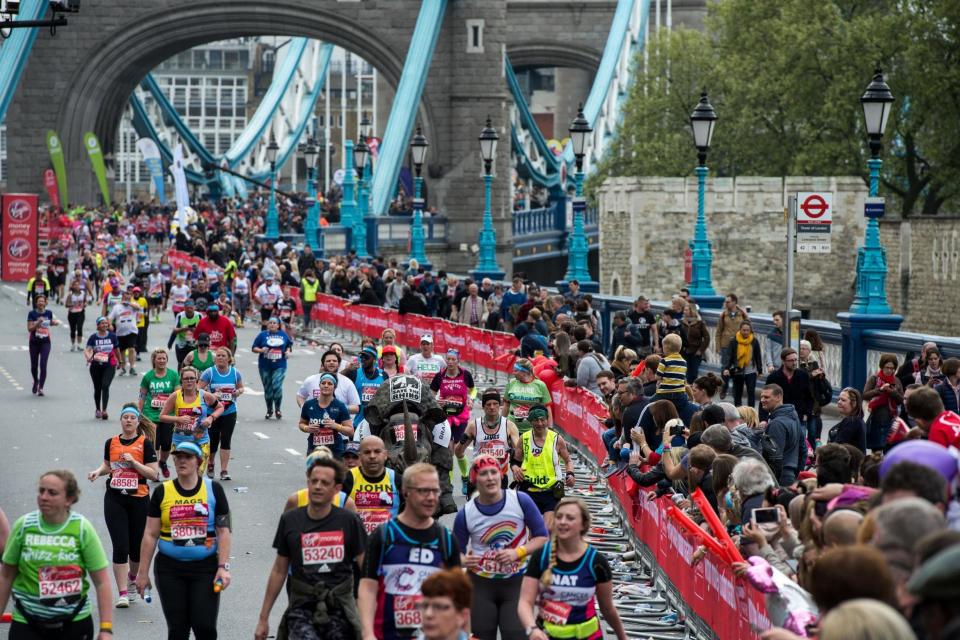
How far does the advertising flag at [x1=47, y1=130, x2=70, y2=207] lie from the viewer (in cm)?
6475

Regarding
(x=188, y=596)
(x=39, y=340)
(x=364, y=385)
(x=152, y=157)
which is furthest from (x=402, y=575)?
(x=152, y=157)

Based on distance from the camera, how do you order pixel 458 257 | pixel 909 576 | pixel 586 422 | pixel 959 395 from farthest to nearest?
pixel 458 257 → pixel 586 422 → pixel 959 395 → pixel 909 576

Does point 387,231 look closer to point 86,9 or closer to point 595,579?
point 86,9

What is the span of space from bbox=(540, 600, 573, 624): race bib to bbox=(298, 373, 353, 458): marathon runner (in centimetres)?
643

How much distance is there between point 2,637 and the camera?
11.6m

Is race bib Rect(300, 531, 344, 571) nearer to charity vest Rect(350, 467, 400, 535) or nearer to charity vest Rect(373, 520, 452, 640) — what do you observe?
charity vest Rect(373, 520, 452, 640)

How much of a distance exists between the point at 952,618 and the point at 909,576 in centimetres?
76

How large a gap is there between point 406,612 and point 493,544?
1122 mm

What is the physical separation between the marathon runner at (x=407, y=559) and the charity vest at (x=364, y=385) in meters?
7.50

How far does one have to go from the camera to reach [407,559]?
336 inches

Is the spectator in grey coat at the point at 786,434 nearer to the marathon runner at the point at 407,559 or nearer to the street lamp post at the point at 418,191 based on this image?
the marathon runner at the point at 407,559

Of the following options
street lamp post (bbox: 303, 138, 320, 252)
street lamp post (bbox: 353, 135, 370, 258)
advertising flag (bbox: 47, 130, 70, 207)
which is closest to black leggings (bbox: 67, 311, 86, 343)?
street lamp post (bbox: 353, 135, 370, 258)

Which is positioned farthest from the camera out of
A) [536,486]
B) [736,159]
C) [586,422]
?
[736,159]

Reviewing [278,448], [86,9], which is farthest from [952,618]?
[86,9]
